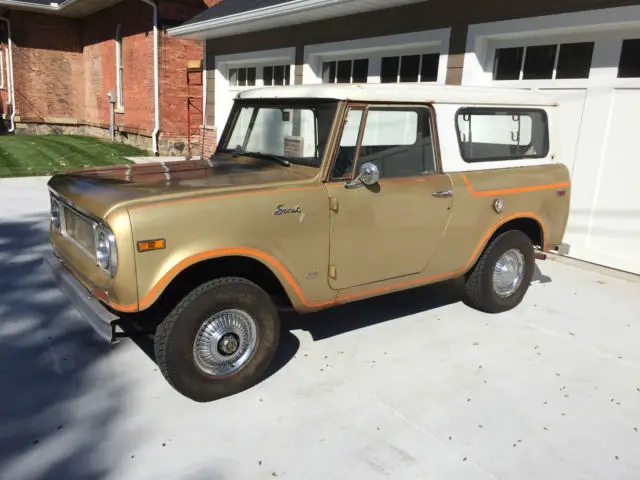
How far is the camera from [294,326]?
4590 millimetres

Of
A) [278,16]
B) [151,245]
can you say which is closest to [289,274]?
[151,245]

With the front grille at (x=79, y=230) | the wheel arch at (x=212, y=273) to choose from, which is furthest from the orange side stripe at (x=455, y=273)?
the front grille at (x=79, y=230)

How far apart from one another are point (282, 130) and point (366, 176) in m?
0.88

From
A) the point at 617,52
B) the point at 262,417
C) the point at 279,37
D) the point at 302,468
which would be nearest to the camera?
the point at 302,468

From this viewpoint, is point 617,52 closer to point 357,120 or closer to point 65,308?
point 357,120

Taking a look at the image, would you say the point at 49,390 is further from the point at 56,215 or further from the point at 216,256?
the point at 216,256

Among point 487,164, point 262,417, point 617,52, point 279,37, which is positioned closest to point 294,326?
point 262,417

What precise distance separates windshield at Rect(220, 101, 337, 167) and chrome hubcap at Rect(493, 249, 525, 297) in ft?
7.14

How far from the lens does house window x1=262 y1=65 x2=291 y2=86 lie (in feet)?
37.6

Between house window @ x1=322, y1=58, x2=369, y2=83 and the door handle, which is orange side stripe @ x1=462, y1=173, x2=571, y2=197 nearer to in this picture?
the door handle

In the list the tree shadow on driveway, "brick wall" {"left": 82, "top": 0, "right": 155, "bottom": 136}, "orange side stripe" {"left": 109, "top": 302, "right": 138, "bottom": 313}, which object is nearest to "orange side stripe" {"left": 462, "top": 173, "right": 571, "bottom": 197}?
"orange side stripe" {"left": 109, "top": 302, "right": 138, "bottom": 313}

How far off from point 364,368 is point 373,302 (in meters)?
1.29

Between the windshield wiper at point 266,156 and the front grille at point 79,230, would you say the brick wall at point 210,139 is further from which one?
the front grille at point 79,230

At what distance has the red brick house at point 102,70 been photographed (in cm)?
1528
